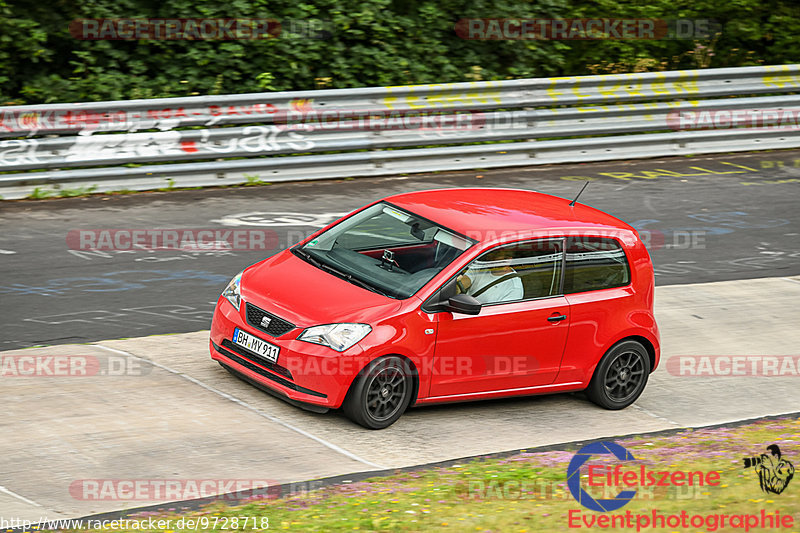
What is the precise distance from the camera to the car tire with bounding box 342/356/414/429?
7660 mm

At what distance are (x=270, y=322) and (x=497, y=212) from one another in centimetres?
213

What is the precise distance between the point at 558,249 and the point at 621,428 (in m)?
1.52

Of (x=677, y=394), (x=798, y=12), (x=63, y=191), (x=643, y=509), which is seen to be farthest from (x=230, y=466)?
(x=798, y=12)

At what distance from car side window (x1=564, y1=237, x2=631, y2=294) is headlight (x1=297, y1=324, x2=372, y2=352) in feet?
6.15

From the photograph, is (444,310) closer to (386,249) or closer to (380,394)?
(380,394)

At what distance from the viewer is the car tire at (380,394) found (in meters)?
7.66

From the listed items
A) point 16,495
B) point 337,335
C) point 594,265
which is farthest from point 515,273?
point 16,495

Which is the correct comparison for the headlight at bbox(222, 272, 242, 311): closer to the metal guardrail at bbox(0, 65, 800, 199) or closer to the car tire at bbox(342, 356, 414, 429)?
the car tire at bbox(342, 356, 414, 429)

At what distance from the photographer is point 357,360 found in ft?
24.8

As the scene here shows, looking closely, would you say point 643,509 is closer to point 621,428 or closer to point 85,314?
point 621,428

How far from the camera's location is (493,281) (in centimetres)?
827

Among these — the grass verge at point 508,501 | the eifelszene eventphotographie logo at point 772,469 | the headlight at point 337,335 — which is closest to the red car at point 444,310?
the headlight at point 337,335

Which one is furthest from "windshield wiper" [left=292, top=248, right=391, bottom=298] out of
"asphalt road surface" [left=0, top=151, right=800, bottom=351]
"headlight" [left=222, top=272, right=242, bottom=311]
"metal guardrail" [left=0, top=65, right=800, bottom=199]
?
"metal guardrail" [left=0, top=65, right=800, bottom=199]

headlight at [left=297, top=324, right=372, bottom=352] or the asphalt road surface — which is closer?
headlight at [left=297, top=324, right=372, bottom=352]
